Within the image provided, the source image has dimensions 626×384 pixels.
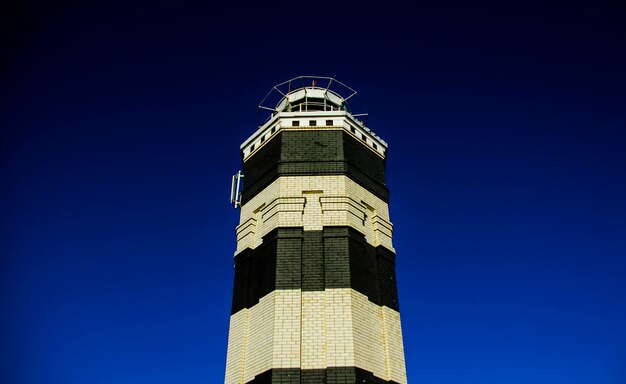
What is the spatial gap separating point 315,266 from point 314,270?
0.15m

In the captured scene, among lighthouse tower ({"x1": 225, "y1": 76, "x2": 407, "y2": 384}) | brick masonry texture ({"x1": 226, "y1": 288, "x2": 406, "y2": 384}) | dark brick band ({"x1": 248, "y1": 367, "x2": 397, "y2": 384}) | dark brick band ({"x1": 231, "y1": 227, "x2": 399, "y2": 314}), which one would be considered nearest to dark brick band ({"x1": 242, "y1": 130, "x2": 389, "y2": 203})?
lighthouse tower ({"x1": 225, "y1": 76, "x2": 407, "y2": 384})

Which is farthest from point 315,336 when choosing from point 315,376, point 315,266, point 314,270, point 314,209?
point 314,209

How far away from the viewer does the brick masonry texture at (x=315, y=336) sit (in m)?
15.0

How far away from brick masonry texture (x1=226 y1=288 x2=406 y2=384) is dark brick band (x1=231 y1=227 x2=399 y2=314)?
0.38 metres

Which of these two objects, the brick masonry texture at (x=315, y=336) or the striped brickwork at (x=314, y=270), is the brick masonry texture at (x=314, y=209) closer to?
the striped brickwork at (x=314, y=270)

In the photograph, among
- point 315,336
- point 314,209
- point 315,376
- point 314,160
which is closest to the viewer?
point 315,376

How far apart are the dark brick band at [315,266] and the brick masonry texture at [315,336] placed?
1.24 feet

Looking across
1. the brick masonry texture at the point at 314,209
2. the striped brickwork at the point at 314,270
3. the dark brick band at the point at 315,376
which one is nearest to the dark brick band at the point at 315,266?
the striped brickwork at the point at 314,270

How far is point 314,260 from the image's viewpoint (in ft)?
55.6

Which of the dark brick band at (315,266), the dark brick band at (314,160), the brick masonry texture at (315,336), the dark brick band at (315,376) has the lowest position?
the dark brick band at (315,376)

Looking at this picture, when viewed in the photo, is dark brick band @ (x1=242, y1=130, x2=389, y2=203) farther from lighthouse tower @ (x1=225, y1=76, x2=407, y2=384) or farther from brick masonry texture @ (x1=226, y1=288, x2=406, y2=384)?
brick masonry texture @ (x1=226, y1=288, x2=406, y2=384)

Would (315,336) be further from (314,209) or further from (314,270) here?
(314,209)

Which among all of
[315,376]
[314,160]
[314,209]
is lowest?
[315,376]

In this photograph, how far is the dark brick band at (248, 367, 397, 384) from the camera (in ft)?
47.6
